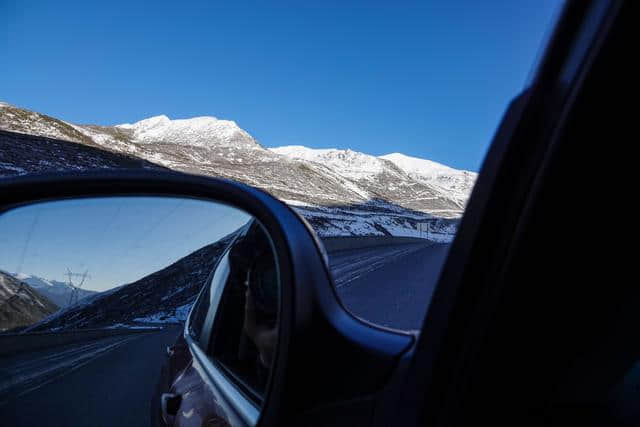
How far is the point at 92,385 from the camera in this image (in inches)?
84.7

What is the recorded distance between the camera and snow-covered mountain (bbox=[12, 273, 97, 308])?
1925 millimetres

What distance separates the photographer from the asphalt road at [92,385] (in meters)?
2.04

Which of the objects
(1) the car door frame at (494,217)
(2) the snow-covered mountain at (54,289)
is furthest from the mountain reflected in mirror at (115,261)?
(1) the car door frame at (494,217)

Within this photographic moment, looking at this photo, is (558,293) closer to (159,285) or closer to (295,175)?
(159,285)

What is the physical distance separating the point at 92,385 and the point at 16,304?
0.51m

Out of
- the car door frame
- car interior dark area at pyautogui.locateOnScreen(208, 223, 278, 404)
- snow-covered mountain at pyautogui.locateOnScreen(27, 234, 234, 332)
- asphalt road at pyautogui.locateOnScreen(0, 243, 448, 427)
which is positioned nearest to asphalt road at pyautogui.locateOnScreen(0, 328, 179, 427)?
asphalt road at pyautogui.locateOnScreen(0, 243, 448, 427)

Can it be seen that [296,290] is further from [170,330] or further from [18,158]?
[18,158]

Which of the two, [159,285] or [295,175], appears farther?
[295,175]

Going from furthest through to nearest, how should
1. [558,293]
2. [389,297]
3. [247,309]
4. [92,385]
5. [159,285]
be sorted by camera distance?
[389,297], [92,385], [159,285], [247,309], [558,293]

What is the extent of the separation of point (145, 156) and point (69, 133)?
1189 centimetres

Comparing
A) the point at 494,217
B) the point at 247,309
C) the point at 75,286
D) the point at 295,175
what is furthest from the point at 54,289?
the point at 295,175

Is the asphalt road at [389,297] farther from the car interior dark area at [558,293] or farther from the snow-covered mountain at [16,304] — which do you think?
the car interior dark area at [558,293]

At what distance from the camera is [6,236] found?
2180 millimetres

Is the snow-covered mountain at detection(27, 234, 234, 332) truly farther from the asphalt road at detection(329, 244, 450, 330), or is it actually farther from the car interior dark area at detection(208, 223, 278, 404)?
the asphalt road at detection(329, 244, 450, 330)
